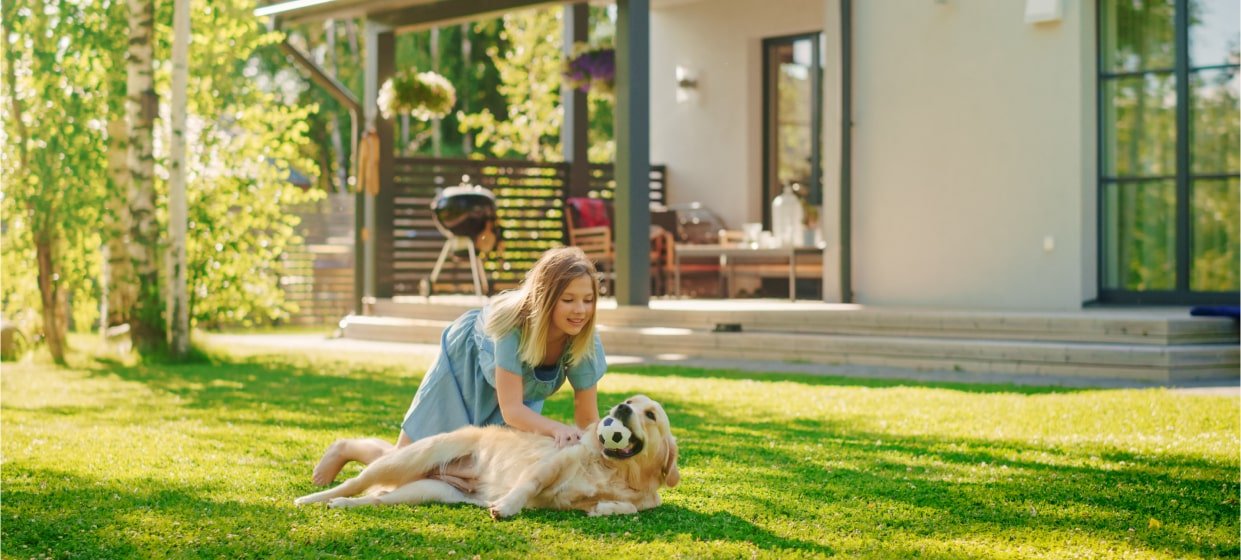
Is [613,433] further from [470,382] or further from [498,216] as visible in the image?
[498,216]

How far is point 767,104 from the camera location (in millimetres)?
14102

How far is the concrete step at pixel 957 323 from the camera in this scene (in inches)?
323

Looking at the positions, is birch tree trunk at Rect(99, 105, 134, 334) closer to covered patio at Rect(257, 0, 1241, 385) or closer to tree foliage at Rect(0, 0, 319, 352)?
tree foliage at Rect(0, 0, 319, 352)

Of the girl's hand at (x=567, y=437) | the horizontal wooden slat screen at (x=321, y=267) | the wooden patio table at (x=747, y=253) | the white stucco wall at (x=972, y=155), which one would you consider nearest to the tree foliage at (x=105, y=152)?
the wooden patio table at (x=747, y=253)

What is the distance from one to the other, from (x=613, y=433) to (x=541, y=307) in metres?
0.60

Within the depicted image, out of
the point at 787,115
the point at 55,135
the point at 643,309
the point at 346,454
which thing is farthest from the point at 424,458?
the point at 787,115

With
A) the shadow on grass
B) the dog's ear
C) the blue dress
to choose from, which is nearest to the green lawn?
the shadow on grass

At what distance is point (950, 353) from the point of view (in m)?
8.63

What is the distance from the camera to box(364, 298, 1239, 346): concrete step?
26.9ft

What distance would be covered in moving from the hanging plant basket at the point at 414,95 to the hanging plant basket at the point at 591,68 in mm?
1246

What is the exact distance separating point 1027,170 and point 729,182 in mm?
Answer: 4603

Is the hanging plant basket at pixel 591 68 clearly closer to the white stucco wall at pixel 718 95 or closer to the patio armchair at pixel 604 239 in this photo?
the patio armchair at pixel 604 239

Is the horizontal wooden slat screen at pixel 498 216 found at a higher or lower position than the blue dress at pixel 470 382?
higher

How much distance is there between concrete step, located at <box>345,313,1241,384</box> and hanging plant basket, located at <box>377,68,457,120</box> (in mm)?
3620
